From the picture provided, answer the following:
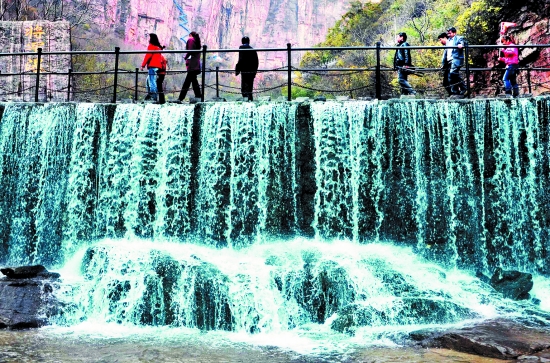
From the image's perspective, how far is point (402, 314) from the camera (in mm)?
7852

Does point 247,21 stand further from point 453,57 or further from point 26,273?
point 26,273

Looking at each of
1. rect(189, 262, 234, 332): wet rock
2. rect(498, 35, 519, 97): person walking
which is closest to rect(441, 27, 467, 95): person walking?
rect(498, 35, 519, 97): person walking

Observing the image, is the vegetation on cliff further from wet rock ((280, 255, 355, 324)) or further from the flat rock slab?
the flat rock slab

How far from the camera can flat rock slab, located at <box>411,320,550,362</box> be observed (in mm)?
6289

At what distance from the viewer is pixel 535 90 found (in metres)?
14.8

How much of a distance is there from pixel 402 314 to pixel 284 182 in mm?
3672

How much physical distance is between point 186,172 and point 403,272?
422 centimetres

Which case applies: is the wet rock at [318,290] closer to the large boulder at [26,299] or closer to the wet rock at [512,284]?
the wet rock at [512,284]

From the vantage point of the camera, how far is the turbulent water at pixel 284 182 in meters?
10.3

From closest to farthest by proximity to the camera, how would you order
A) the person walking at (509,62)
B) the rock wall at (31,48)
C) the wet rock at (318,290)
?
the wet rock at (318,290), the person walking at (509,62), the rock wall at (31,48)

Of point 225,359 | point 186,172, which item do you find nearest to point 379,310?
point 225,359

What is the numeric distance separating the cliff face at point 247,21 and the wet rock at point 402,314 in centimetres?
4824

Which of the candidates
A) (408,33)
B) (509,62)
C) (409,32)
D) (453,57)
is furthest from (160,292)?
(408,33)

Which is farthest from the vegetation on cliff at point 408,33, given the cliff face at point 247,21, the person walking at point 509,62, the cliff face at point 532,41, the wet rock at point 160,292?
the cliff face at point 247,21
